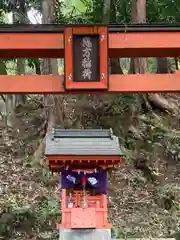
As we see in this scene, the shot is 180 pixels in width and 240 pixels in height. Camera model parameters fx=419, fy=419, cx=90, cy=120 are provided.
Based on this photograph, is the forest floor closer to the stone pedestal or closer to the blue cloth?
the stone pedestal

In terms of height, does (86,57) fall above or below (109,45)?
below

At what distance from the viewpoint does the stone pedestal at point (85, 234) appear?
324 inches

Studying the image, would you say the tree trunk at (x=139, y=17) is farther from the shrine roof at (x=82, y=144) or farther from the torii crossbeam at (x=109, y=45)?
the torii crossbeam at (x=109, y=45)

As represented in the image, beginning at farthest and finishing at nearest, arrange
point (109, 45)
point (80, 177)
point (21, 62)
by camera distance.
Answer: point (21, 62) < point (80, 177) < point (109, 45)

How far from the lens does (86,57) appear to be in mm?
6977

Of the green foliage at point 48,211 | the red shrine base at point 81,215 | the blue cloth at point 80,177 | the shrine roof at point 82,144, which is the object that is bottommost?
the green foliage at point 48,211

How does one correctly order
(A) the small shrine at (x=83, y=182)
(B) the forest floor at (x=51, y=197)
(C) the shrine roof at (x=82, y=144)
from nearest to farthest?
Result: (C) the shrine roof at (x=82, y=144)
(A) the small shrine at (x=83, y=182)
(B) the forest floor at (x=51, y=197)

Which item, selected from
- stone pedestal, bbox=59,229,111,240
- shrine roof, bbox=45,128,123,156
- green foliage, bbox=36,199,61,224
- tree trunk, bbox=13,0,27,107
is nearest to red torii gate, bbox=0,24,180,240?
shrine roof, bbox=45,128,123,156

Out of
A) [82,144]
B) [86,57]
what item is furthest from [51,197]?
[86,57]

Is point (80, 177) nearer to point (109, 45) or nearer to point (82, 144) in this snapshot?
point (82, 144)

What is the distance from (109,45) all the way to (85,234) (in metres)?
3.74

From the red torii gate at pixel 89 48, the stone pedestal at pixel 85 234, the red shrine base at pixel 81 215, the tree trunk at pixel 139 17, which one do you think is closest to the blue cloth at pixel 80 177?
the red shrine base at pixel 81 215

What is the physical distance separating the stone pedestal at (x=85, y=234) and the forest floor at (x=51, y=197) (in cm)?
108

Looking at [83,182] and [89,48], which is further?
[83,182]
